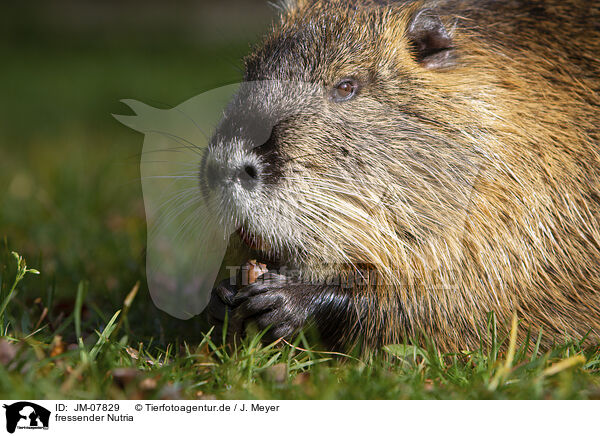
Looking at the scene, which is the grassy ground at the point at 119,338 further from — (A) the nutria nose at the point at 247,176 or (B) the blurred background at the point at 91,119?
(A) the nutria nose at the point at 247,176

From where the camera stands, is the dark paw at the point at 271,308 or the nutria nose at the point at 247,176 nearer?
the nutria nose at the point at 247,176

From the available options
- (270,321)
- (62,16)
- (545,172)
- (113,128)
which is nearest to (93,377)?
(270,321)

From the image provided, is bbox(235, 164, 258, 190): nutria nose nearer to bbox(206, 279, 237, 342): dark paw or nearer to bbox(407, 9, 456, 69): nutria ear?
bbox(206, 279, 237, 342): dark paw

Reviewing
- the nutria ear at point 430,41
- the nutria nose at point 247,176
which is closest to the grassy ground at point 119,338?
the nutria nose at point 247,176

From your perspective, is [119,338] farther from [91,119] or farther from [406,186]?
[91,119]
